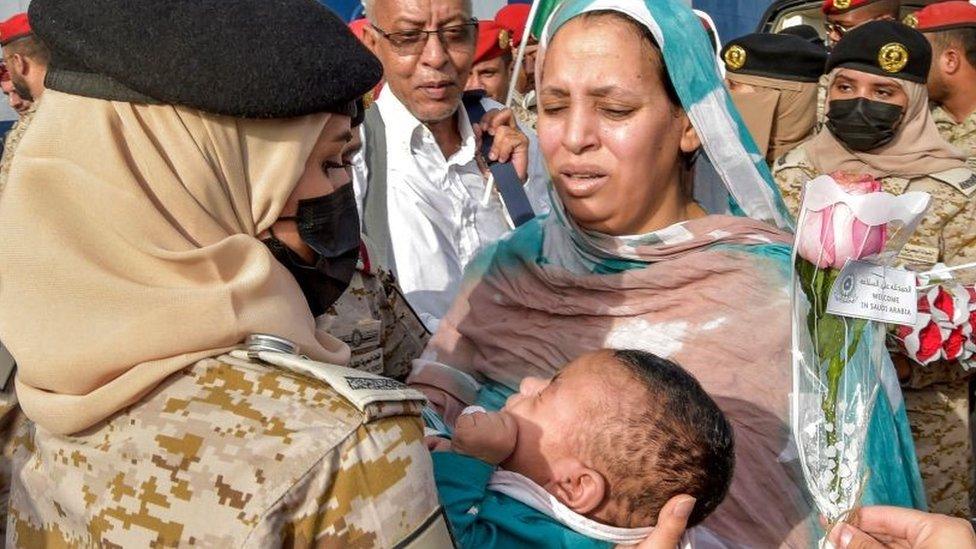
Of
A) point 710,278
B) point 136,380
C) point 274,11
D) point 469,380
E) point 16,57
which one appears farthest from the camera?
point 16,57

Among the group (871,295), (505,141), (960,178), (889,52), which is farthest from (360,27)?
(871,295)

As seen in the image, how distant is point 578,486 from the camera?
2.13 m

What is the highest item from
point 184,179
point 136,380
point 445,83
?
point 184,179

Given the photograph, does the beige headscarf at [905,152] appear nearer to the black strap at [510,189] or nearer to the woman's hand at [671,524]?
the black strap at [510,189]

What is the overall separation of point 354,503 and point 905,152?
4.18 m

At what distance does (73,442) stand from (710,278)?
1.66 meters

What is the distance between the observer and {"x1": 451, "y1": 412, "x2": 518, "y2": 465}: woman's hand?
7.06 feet

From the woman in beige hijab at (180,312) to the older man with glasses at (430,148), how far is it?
2602 mm

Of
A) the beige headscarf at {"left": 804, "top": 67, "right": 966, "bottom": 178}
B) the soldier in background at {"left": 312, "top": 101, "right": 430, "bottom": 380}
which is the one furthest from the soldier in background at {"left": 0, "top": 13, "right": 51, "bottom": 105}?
the beige headscarf at {"left": 804, "top": 67, "right": 966, "bottom": 178}

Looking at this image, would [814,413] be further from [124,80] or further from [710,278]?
[124,80]

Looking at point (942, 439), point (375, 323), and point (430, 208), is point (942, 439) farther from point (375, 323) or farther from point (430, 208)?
point (375, 323)

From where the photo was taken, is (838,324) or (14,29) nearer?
(838,324)

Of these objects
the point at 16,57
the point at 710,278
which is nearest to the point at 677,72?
the point at 710,278

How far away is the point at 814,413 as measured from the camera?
2.19 m
